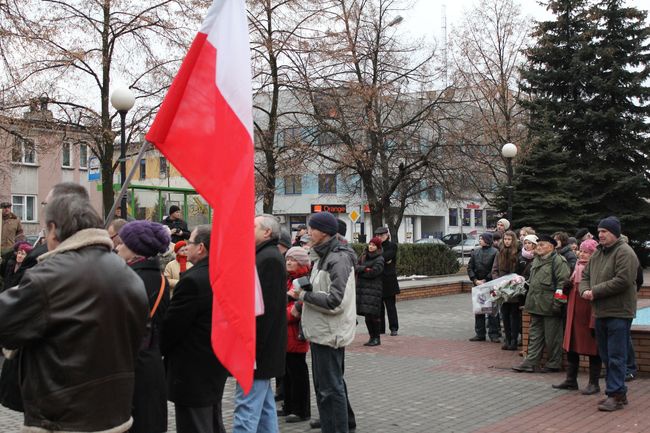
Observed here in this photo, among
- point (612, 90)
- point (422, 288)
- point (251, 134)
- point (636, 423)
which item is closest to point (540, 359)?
point (636, 423)

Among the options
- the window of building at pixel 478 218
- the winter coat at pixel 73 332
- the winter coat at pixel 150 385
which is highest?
the window of building at pixel 478 218

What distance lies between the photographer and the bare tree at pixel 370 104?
2533cm

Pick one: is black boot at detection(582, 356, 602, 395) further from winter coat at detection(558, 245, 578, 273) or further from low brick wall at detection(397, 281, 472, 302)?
low brick wall at detection(397, 281, 472, 302)

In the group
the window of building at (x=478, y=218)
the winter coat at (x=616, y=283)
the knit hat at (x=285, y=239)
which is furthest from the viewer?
the window of building at (x=478, y=218)

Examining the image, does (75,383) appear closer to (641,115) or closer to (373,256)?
(373,256)

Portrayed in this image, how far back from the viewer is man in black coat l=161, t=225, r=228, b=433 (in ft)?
14.9

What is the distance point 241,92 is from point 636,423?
5.42 meters

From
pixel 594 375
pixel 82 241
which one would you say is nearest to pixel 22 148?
pixel 594 375

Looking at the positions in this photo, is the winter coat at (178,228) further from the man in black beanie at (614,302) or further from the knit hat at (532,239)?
the man in black beanie at (614,302)

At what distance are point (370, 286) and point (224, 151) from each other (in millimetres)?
8411

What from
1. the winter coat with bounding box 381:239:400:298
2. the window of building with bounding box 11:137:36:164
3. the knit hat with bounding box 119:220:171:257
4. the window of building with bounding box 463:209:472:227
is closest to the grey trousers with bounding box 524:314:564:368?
the winter coat with bounding box 381:239:400:298

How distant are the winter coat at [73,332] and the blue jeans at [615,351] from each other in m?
5.89

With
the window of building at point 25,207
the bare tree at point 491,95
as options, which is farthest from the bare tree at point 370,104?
the window of building at point 25,207

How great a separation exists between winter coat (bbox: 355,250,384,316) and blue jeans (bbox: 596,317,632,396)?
4572mm
